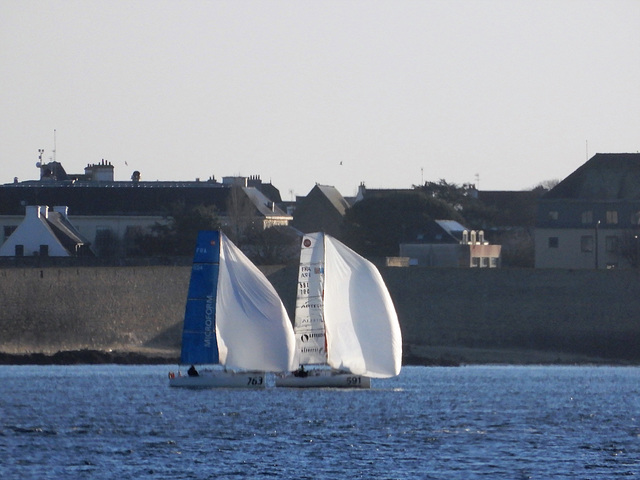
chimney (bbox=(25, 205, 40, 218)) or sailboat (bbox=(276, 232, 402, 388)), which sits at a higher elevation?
chimney (bbox=(25, 205, 40, 218))

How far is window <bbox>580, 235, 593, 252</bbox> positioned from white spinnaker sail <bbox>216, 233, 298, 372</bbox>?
139 feet

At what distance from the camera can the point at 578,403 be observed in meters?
46.8

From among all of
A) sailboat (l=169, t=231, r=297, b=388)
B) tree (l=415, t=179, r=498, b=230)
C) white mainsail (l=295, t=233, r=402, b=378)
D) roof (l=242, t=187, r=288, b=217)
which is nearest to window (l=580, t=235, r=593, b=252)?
roof (l=242, t=187, r=288, b=217)

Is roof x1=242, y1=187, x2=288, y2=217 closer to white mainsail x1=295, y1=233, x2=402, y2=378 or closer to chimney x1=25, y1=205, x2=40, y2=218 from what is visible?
chimney x1=25, y1=205, x2=40, y2=218

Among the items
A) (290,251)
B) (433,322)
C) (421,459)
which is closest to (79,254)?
(290,251)

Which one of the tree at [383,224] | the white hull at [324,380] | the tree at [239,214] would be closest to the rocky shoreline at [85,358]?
the white hull at [324,380]

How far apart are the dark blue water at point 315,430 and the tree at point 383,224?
41.1 meters

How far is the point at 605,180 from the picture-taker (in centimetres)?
8812

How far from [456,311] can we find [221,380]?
26745 millimetres

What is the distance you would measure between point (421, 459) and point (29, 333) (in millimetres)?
31854

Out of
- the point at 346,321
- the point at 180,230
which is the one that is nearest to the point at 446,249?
the point at 180,230

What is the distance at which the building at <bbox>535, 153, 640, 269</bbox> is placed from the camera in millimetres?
86500

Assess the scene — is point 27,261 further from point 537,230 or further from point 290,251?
point 537,230

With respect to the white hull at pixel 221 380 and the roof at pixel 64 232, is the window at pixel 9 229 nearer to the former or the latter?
the roof at pixel 64 232
